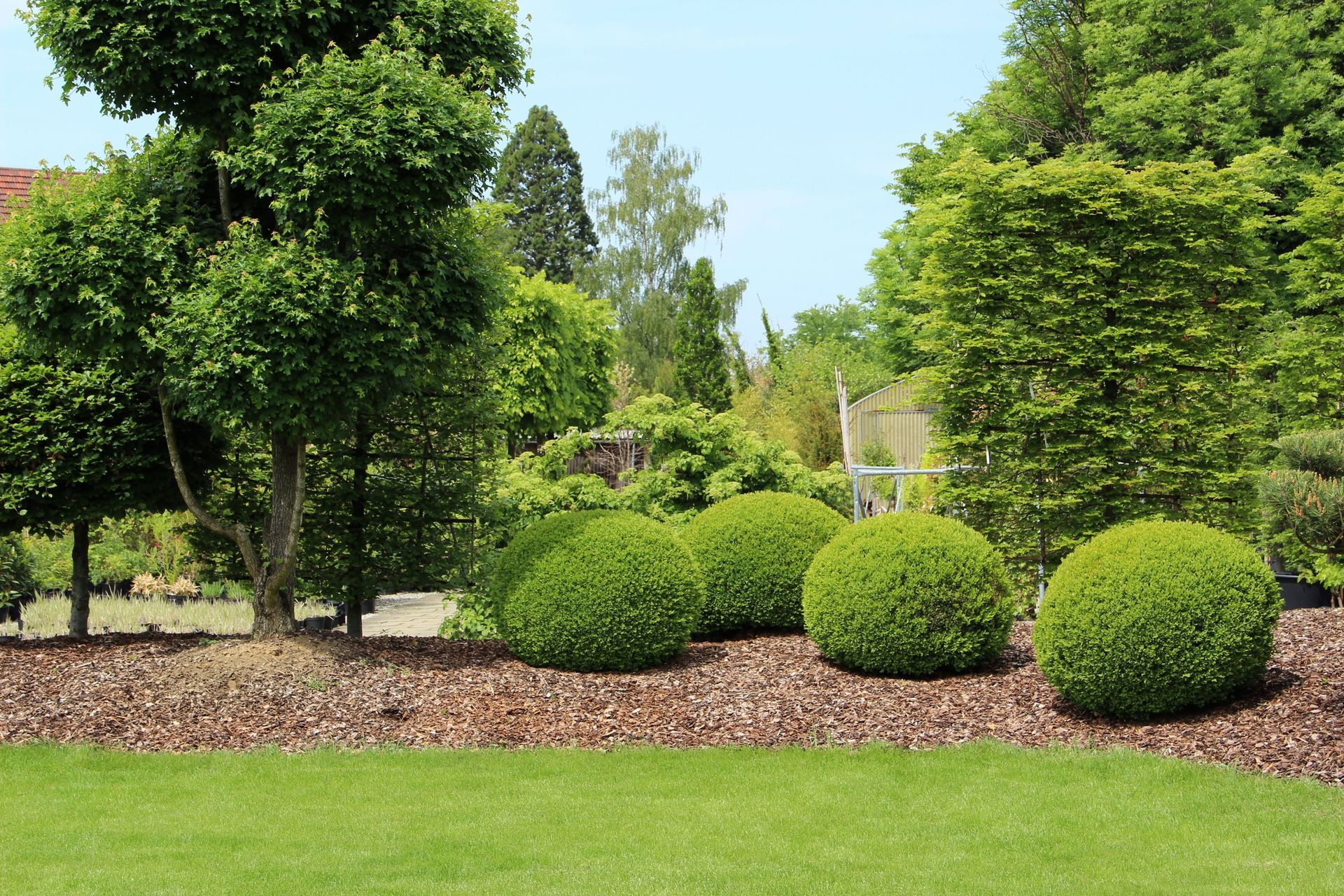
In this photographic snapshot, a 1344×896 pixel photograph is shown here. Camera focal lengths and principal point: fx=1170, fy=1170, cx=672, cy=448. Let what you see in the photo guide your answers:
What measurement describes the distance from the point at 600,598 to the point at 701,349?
95.3 ft

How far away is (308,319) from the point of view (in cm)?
782

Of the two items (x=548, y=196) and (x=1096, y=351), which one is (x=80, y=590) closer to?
(x=1096, y=351)

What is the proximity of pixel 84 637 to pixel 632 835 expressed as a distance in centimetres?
705

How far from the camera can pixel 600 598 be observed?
28.5ft

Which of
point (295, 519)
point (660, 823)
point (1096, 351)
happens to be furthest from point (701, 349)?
point (660, 823)

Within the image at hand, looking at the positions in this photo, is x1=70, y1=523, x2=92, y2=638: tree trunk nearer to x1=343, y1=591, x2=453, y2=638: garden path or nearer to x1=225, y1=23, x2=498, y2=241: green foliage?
x1=343, y1=591, x2=453, y2=638: garden path

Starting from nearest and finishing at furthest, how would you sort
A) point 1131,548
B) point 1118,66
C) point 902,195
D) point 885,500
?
point 1131,548
point 1118,66
point 885,500
point 902,195

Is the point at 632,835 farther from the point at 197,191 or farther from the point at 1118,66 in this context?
the point at 1118,66

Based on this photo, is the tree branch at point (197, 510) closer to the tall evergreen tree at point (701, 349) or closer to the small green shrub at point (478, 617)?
the small green shrub at point (478, 617)

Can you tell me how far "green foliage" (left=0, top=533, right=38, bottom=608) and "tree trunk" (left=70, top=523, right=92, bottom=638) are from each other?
366cm

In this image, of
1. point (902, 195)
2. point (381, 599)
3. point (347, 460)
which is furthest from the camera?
point (902, 195)

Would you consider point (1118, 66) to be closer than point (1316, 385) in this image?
No

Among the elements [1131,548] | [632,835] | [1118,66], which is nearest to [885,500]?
[1118,66]

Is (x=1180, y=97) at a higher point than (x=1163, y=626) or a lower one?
higher
